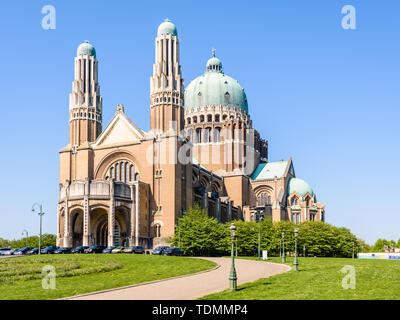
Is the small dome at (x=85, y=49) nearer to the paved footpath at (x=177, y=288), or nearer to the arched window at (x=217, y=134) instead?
the arched window at (x=217, y=134)

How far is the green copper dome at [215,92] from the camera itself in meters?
115

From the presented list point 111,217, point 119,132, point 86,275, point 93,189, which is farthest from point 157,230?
point 86,275

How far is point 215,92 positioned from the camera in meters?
116

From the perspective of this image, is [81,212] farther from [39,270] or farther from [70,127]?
[39,270]

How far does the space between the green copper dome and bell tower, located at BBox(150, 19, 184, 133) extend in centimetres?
3110

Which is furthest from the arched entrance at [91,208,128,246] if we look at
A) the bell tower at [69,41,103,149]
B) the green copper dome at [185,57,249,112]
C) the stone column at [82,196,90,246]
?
the green copper dome at [185,57,249,112]

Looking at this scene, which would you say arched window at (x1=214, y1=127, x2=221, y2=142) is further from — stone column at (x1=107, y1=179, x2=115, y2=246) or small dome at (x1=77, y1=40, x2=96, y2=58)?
stone column at (x1=107, y1=179, x2=115, y2=246)

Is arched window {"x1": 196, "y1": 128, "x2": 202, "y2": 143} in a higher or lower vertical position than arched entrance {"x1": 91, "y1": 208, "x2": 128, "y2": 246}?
higher

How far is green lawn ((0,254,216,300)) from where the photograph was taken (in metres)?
26.6

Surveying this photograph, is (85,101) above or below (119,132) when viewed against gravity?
above

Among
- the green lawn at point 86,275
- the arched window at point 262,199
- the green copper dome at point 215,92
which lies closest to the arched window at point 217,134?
the green copper dome at point 215,92

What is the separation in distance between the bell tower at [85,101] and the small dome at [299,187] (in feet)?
142

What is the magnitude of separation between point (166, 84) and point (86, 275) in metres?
51.5

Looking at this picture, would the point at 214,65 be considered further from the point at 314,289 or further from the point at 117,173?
the point at 314,289
